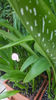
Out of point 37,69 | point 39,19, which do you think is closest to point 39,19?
point 39,19

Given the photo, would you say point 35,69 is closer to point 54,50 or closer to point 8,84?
point 54,50

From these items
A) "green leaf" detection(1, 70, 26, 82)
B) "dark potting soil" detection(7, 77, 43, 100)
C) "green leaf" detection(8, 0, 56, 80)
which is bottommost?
"dark potting soil" detection(7, 77, 43, 100)

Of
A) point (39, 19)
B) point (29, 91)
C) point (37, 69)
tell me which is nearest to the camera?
point (39, 19)

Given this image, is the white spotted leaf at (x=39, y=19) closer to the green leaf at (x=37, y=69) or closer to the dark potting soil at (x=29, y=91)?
the green leaf at (x=37, y=69)

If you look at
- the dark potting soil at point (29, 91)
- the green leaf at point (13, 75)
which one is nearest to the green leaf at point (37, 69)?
the green leaf at point (13, 75)

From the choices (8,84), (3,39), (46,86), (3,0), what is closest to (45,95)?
(46,86)

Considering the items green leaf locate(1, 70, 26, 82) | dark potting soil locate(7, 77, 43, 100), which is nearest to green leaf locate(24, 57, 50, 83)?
green leaf locate(1, 70, 26, 82)

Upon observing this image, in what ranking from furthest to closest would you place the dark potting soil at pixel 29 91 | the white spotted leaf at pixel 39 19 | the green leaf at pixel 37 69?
the dark potting soil at pixel 29 91 < the green leaf at pixel 37 69 < the white spotted leaf at pixel 39 19

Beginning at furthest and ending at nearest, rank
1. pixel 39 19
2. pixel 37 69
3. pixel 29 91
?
pixel 29 91 < pixel 37 69 < pixel 39 19

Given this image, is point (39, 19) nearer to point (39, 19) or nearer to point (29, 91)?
point (39, 19)

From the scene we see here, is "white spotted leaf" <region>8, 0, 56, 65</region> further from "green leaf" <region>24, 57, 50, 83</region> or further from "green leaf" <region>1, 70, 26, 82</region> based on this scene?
"green leaf" <region>1, 70, 26, 82</region>

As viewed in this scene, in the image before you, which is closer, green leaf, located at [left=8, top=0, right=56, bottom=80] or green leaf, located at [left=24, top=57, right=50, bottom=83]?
green leaf, located at [left=8, top=0, right=56, bottom=80]
